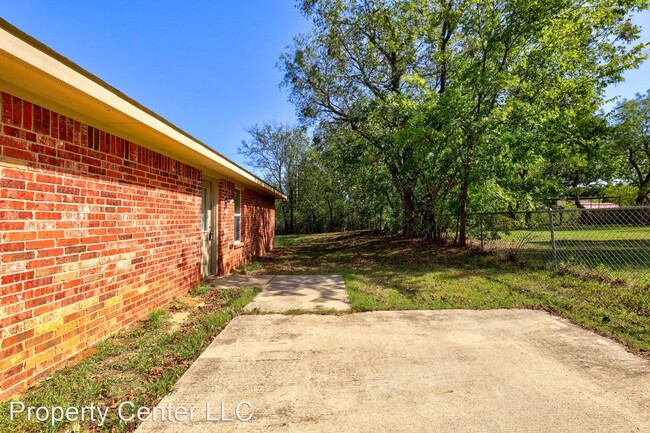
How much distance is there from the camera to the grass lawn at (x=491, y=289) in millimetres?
4227

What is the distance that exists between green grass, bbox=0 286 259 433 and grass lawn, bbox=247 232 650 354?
7.64 feet

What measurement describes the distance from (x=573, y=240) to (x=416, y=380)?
9.83m

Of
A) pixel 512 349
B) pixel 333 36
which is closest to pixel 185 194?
pixel 512 349

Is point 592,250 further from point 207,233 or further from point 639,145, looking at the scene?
point 639,145

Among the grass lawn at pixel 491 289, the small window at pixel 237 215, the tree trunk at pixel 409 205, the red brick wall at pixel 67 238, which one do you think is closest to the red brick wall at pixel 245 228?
the small window at pixel 237 215

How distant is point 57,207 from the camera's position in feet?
9.50

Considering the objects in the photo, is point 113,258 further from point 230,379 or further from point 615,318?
point 615,318

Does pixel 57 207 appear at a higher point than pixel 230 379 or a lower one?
higher

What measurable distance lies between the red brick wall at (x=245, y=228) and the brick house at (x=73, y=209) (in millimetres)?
2216

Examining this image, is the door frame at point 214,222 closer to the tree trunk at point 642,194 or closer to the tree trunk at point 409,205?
the tree trunk at point 409,205

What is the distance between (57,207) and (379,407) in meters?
3.29

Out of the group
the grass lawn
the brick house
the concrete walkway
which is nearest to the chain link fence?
the grass lawn

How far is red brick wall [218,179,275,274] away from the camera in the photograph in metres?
7.52

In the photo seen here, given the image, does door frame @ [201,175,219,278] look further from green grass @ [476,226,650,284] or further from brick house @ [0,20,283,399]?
green grass @ [476,226,650,284]
